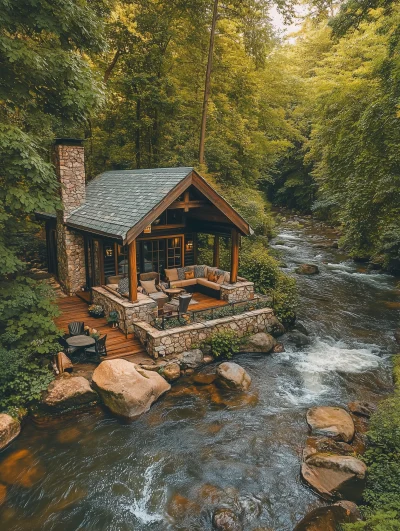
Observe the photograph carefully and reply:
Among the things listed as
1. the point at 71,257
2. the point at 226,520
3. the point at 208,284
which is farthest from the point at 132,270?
the point at 226,520

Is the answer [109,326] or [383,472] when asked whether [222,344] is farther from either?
[383,472]

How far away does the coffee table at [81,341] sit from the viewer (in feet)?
32.3

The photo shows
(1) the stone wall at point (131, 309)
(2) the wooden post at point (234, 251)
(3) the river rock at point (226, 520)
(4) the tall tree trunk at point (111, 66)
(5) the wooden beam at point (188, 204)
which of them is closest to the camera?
(3) the river rock at point (226, 520)

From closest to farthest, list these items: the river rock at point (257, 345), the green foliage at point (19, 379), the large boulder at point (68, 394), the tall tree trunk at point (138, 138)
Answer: the green foliage at point (19, 379) < the large boulder at point (68, 394) < the river rock at point (257, 345) < the tall tree trunk at point (138, 138)

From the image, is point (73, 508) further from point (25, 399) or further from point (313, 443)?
point (313, 443)

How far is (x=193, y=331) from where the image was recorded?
11.3m

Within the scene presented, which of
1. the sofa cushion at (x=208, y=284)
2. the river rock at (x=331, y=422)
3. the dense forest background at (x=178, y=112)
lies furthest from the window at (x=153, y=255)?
the river rock at (x=331, y=422)

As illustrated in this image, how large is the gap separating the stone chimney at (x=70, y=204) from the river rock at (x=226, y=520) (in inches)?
422

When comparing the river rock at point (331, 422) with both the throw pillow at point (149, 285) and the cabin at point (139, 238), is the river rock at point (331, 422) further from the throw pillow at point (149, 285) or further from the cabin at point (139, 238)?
the throw pillow at point (149, 285)

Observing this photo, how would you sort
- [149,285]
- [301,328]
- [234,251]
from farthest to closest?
[234,251], [301,328], [149,285]

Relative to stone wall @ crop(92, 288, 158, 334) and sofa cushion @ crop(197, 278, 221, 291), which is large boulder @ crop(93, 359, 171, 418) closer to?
stone wall @ crop(92, 288, 158, 334)

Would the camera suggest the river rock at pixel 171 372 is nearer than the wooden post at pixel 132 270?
Yes

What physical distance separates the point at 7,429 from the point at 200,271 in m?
8.99

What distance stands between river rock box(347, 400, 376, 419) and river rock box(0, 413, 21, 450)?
26.0 ft
